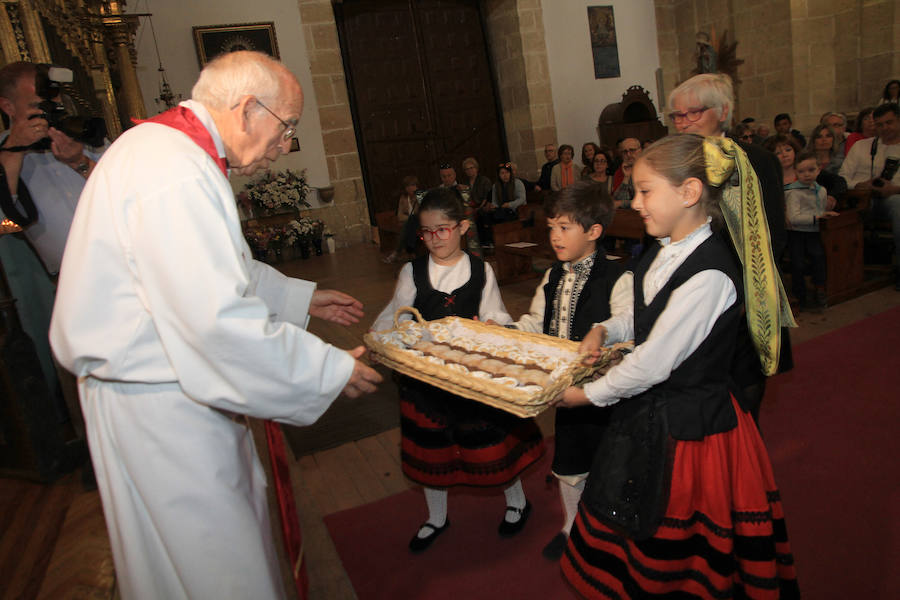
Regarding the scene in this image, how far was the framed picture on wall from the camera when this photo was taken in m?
9.85

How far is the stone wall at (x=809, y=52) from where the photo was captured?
32.8ft

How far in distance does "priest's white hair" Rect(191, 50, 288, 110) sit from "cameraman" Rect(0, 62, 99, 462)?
6.07ft

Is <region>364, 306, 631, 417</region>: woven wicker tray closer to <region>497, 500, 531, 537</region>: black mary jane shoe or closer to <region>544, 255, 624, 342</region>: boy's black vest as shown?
<region>544, 255, 624, 342</region>: boy's black vest

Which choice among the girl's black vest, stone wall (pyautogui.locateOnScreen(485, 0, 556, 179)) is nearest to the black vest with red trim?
the girl's black vest

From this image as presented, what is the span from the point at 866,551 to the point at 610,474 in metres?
1.20

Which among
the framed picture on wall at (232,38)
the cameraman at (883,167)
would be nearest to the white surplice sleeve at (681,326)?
the cameraman at (883,167)

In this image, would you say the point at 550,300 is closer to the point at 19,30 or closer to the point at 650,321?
the point at 650,321

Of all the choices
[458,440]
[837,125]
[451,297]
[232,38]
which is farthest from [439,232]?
[232,38]

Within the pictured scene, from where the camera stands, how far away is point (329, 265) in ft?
30.7

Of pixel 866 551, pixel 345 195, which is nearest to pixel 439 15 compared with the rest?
pixel 345 195

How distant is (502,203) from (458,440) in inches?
252

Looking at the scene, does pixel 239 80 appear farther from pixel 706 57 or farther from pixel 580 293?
pixel 706 57

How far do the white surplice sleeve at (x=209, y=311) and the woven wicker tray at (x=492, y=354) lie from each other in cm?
50

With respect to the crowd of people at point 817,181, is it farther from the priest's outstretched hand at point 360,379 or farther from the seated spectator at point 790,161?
the priest's outstretched hand at point 360,379
